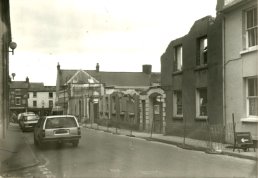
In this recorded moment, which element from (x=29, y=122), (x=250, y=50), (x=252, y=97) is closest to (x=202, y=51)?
(x=250, y=50)

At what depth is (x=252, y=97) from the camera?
727 inches

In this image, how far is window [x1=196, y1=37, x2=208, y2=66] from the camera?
23.2 meters

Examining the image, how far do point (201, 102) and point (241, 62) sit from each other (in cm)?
502

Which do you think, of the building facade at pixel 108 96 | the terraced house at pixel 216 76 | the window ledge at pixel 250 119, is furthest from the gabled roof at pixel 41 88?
the window ledge at pixel 250 119

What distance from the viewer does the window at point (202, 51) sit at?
2322 cm

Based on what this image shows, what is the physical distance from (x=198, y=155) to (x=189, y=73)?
9.27 m

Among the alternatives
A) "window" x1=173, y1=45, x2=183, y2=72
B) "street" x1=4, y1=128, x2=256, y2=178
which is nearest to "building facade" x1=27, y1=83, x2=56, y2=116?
"window" x1=173, y1=45, x2=183, y2=72

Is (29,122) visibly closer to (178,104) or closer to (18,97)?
(178,104)

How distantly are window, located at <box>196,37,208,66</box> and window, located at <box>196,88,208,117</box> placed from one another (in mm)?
1442

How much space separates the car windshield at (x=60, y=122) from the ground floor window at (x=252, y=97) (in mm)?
7651

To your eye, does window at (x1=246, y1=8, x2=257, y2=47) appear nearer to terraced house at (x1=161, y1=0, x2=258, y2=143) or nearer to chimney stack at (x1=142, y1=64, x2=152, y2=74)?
terraced house at (x1=161, y1=0, x2=258, y2=143)

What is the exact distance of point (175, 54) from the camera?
2714 cm

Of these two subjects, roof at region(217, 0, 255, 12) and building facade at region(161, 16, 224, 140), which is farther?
building facade at region(161, 16, 224, 140)

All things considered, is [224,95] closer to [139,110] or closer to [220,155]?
[220,155]
